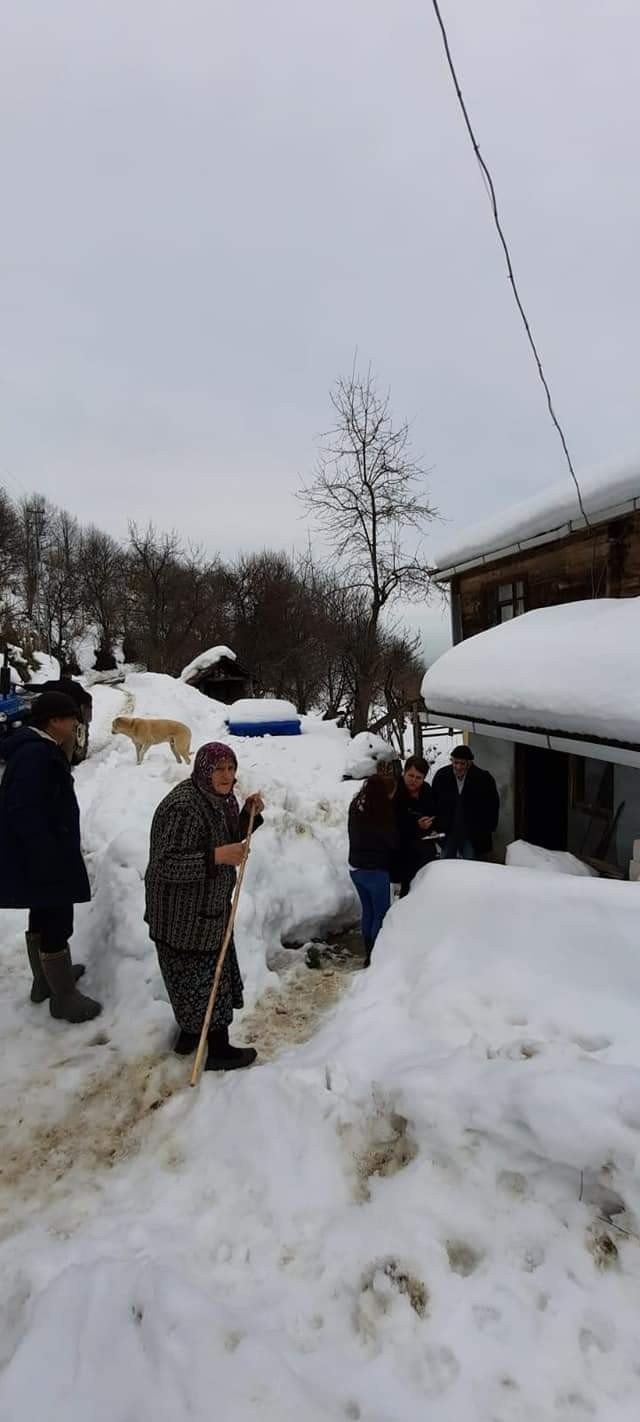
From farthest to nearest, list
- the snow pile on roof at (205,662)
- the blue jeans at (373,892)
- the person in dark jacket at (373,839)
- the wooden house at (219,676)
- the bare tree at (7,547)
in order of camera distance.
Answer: the bare tree at (7,547)
the wooden house at (219,676)
the snow pile on roof at (205,662)
the blue jeans at (373,892)
the person in dark jacket at (373,839)

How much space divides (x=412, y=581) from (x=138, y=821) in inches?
715

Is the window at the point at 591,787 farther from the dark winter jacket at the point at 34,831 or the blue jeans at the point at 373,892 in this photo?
the dark winter jacket at the point at 34,831

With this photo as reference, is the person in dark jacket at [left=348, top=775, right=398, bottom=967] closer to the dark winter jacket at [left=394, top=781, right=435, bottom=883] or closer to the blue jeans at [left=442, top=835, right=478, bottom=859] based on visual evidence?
the dark winter jacket at [left=394, top=781, right=435, bottom=883]

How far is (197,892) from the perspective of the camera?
3.60m

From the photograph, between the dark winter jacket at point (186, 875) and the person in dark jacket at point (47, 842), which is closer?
the dark winter jacket at point (186, 875)

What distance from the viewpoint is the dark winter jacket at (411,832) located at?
5.67 metres

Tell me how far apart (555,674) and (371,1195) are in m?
4.49

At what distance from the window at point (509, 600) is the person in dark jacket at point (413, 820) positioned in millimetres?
4581

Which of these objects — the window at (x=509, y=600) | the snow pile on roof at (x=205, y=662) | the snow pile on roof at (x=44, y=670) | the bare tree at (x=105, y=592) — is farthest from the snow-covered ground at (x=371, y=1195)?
the bare tree at (x=105, y=592)

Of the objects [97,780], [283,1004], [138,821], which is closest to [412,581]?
[97,780]

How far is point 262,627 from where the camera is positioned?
4272cm

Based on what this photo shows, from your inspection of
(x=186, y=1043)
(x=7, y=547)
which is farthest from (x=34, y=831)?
(x=7, y=547)

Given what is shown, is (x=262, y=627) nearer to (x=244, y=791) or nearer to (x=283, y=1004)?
(x=244, y=791)

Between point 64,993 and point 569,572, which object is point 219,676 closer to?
point 569,572
